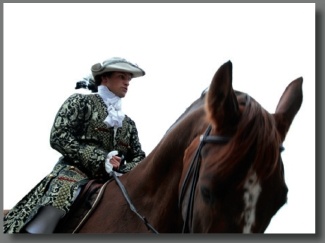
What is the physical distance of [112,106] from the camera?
197cm

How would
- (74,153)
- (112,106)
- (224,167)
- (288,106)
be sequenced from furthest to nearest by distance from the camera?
(112,106), (74,153), (288,106), (224,167)

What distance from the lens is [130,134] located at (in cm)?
200

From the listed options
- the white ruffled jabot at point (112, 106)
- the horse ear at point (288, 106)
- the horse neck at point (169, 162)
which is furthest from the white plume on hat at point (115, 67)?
the horse ear at point (288, 106)

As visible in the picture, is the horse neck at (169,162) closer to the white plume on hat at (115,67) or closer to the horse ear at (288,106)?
the horse ear at (288,106)

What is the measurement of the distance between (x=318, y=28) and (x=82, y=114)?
3.12ft

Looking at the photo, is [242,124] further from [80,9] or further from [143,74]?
[80,9]

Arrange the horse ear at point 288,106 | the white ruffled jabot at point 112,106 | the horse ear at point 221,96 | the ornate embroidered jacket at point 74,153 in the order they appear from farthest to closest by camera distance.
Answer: the white ruffled jabot at point 112,106 → the ornate embroidered jacket at point 74,153 → the horse ear at point 288,106 → the horse ear at point 221,96

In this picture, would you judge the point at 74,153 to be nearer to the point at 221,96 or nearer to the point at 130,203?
the point at 130,203

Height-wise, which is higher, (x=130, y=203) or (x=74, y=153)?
(x=74, y=153)

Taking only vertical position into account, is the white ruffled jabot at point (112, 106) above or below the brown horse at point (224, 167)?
above

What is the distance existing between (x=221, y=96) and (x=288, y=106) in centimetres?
33

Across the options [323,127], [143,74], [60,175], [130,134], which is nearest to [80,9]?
[143,74]

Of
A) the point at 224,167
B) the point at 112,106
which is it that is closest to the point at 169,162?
the point at 224,167

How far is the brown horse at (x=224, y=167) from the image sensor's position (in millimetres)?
1360
